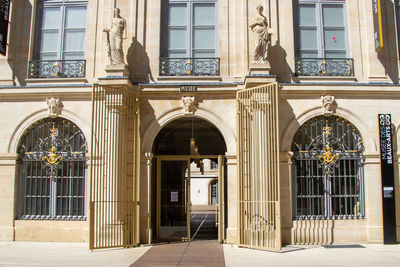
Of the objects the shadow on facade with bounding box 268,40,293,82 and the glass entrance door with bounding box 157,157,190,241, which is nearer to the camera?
the shadow on facade with bounding box 268,40,293,82

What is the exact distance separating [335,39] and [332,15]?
0.70m

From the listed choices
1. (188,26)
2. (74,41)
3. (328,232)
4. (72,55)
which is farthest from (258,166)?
(74,41)

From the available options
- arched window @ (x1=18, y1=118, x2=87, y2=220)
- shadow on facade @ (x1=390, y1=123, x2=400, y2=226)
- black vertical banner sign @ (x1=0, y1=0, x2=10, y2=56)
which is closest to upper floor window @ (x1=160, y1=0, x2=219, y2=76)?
arched window @ (x1=18, y1=118, x2=87, y2=220)

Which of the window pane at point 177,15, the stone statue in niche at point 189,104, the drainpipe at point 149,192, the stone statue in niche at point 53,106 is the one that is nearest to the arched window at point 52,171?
the stone statue in niche at point 53,106

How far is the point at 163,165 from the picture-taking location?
461 inches

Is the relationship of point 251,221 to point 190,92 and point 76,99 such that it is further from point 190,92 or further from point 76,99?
point 76,99

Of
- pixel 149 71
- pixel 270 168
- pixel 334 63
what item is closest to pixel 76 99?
pixel 149 71

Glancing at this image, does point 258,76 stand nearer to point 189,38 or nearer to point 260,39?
point 260,39

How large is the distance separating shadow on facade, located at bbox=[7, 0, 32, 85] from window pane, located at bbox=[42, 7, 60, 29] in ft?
1.28

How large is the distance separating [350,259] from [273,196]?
215cm

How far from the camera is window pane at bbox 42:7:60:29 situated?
38.9 ft

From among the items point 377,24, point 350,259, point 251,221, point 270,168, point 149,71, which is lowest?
point 350,259

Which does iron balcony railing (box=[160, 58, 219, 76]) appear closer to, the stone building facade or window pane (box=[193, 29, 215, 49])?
the stone building facade

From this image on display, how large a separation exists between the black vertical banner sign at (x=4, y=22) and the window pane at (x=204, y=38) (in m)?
4.94
